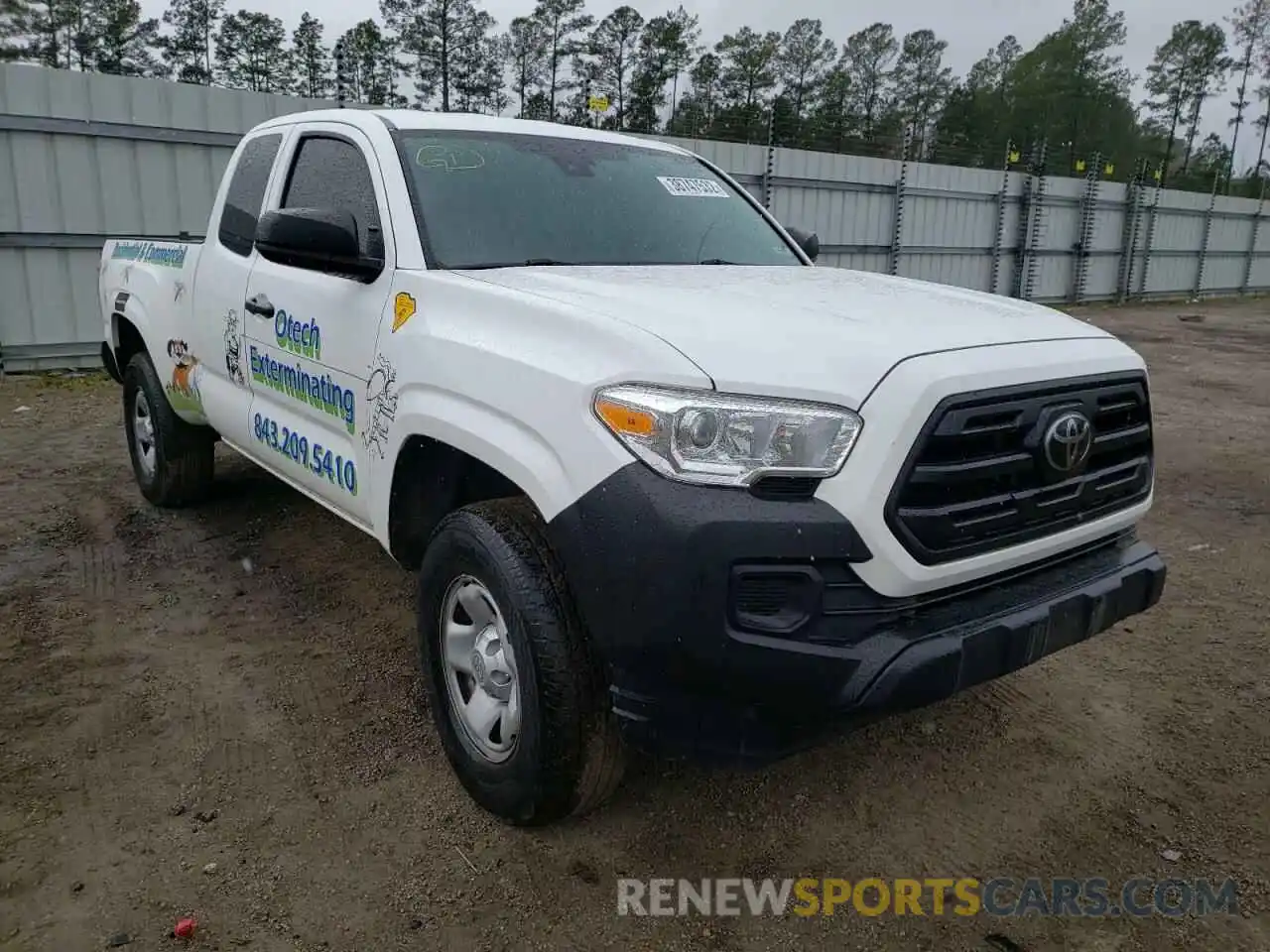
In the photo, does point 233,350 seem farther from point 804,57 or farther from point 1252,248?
A: point 804,57

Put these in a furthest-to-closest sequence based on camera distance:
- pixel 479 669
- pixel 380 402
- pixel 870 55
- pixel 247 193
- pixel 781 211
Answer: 1. pixel 870 55
2. pixel 781 211
3. pixel 247 193
4. pixel 380 402
5. pixel 479 669

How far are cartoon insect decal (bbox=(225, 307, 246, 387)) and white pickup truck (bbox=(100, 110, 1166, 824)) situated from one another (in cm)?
65

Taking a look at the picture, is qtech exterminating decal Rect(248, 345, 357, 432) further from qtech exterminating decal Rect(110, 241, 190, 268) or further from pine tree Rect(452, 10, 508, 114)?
pine tree Rect(452, 10, 508, 114)

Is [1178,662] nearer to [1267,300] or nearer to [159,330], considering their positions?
[159,330]

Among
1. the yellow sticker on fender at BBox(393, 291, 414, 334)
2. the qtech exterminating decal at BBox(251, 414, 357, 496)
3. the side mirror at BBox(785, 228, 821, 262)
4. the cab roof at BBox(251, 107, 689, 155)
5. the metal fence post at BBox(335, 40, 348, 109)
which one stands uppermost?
the metal fence post at BBox(335, 40, 348, 109)

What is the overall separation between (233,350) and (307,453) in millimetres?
848

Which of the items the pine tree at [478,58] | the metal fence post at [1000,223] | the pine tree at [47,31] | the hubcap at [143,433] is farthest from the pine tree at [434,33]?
the hubcap at [143,433]

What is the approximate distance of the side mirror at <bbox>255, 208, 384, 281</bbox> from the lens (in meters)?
2.95

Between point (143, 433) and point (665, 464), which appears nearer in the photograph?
point (665, 464)

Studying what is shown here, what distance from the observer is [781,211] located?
1593 cm

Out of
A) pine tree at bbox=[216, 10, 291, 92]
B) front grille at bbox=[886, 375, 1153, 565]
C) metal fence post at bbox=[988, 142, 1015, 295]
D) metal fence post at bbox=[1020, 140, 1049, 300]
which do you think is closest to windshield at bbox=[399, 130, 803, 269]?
front grille at bbox=[886, 375, 1153, 565]

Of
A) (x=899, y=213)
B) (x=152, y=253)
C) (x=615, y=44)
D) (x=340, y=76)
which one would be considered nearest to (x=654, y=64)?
(x=615, y=44)

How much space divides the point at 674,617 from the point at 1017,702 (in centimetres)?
193

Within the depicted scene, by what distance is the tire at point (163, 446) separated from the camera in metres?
5.00
